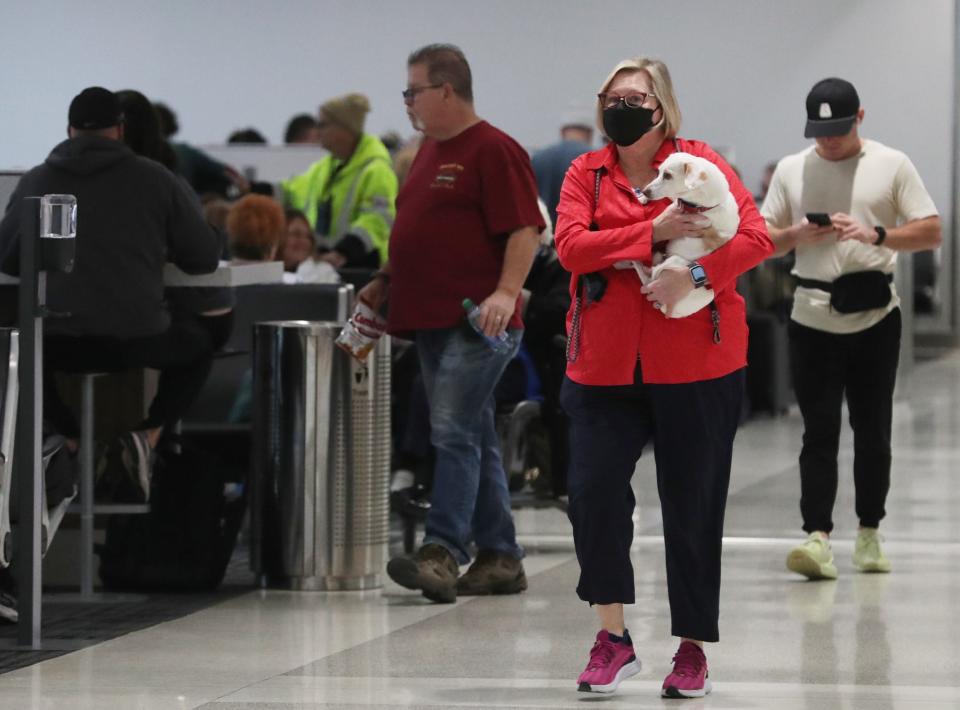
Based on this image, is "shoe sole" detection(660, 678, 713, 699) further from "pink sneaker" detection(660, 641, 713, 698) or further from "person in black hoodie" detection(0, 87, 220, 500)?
"person in black hoodie" detection(0, 87, 220, 500)

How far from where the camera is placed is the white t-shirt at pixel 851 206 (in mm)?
6102

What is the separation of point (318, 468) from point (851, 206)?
1791 millimetres

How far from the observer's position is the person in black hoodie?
5672 millimetres

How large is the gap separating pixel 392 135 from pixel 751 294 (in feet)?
8.22

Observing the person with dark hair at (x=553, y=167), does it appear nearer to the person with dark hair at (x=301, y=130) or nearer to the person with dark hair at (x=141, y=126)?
the person with dark hair at (x=141, y=126)

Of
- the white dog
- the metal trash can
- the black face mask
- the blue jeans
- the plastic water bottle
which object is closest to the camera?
the white dog

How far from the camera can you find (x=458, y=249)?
5.60 m

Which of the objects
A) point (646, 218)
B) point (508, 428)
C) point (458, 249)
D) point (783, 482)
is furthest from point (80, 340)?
point (783, 482)

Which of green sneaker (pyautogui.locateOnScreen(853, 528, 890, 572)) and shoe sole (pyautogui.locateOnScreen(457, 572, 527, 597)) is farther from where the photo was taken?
green sneaker (pyautogui.locateOnScreen(853, 528, 890, 572))

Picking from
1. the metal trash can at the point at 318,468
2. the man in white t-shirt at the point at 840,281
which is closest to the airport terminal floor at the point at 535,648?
the metal trash can at the point at 318,468

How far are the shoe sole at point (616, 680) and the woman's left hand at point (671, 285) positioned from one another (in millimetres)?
805

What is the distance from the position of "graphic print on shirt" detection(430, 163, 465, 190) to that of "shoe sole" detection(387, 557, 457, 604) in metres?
1.04

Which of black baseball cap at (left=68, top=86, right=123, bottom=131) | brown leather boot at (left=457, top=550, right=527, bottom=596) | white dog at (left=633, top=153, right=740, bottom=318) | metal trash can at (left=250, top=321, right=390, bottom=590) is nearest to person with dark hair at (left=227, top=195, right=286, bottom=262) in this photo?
metal trash can at (left=250, top=321, right=390, bottom=590)

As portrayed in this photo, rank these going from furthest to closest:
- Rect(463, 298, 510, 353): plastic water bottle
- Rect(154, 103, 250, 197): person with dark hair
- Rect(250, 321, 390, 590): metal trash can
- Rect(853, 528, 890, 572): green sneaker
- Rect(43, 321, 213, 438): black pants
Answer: Rect(154, 103, 250, 197): person with dark hair
Rect(853, 528, 890, 572): green sneaker
Rect(250, 321, 390, 590): metal trash can
Rect(43, 321, 213, 438): black pants
Rect(463, 298, 510, 353): plastic water bottle
